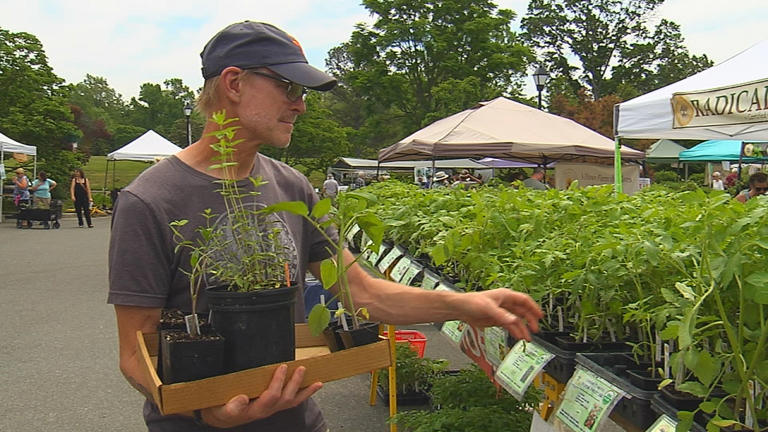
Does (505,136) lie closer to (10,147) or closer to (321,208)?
(321,208)

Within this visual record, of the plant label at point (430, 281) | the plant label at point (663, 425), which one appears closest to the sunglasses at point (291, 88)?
the plant label at point (663, 425)

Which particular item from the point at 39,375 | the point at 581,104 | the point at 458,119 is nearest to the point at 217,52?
the point at 39,375

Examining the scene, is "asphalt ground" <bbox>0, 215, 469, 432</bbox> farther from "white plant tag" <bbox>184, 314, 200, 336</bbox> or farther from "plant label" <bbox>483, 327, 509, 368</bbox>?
"white plant tag" <bbox>184, 314, 200, 336</bbox>

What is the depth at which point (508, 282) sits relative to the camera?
91.9 inches

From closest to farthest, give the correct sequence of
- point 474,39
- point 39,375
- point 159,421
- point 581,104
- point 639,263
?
1. point 159,421
2. point 639,263
3. point 39,375
4. point 474,39
5. point 581,104

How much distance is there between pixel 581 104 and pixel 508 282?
44011 millimetres

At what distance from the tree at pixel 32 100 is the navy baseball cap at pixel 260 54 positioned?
81.4ft

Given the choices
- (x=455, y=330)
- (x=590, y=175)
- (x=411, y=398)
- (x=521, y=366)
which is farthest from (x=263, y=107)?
(x=590, y=175)

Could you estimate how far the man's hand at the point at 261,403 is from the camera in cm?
136

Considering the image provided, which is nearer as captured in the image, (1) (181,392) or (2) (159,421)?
(1) (181,392)

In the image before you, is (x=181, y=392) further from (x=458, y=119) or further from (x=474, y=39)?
(x=474, y=39)

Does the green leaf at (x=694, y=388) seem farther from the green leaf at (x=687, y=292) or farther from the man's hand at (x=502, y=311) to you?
the man's hand at (x=502, y=311)

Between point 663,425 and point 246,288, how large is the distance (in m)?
0.96

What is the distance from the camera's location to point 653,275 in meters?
2.01
